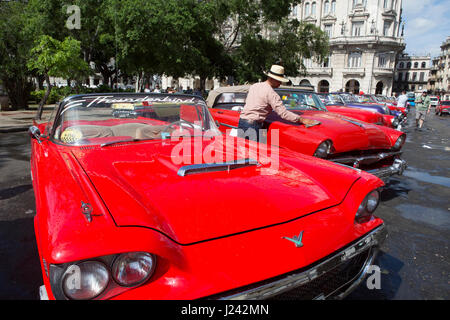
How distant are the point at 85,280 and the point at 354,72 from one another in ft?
192

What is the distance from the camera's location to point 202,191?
5.69 feet

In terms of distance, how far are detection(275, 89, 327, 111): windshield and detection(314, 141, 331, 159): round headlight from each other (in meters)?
1.79

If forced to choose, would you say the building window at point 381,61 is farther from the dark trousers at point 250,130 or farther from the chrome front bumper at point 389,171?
the dark trousers at point 250,130

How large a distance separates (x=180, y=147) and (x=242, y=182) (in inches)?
33.8

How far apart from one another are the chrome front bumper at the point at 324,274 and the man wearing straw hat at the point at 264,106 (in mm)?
2532

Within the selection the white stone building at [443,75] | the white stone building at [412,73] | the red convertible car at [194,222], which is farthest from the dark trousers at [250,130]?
the white stone building at [412,73]

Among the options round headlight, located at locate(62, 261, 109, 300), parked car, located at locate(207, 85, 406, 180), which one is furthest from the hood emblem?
parked car, located at locate(207, 85, 406, 180)

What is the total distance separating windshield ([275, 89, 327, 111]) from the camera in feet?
18.9

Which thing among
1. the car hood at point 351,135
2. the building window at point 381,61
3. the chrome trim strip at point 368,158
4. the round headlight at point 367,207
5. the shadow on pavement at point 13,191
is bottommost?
the shadow on pavement at point 13,191

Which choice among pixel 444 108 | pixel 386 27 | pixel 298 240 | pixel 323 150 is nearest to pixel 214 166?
pixel 298 240

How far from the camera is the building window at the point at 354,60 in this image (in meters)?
52.7

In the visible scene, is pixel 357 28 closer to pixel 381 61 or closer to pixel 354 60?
pixel 354 60

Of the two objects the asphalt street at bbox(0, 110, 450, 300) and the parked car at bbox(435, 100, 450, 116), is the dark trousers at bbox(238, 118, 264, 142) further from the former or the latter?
the parked car at bbox(435, 100, 450, 116)
